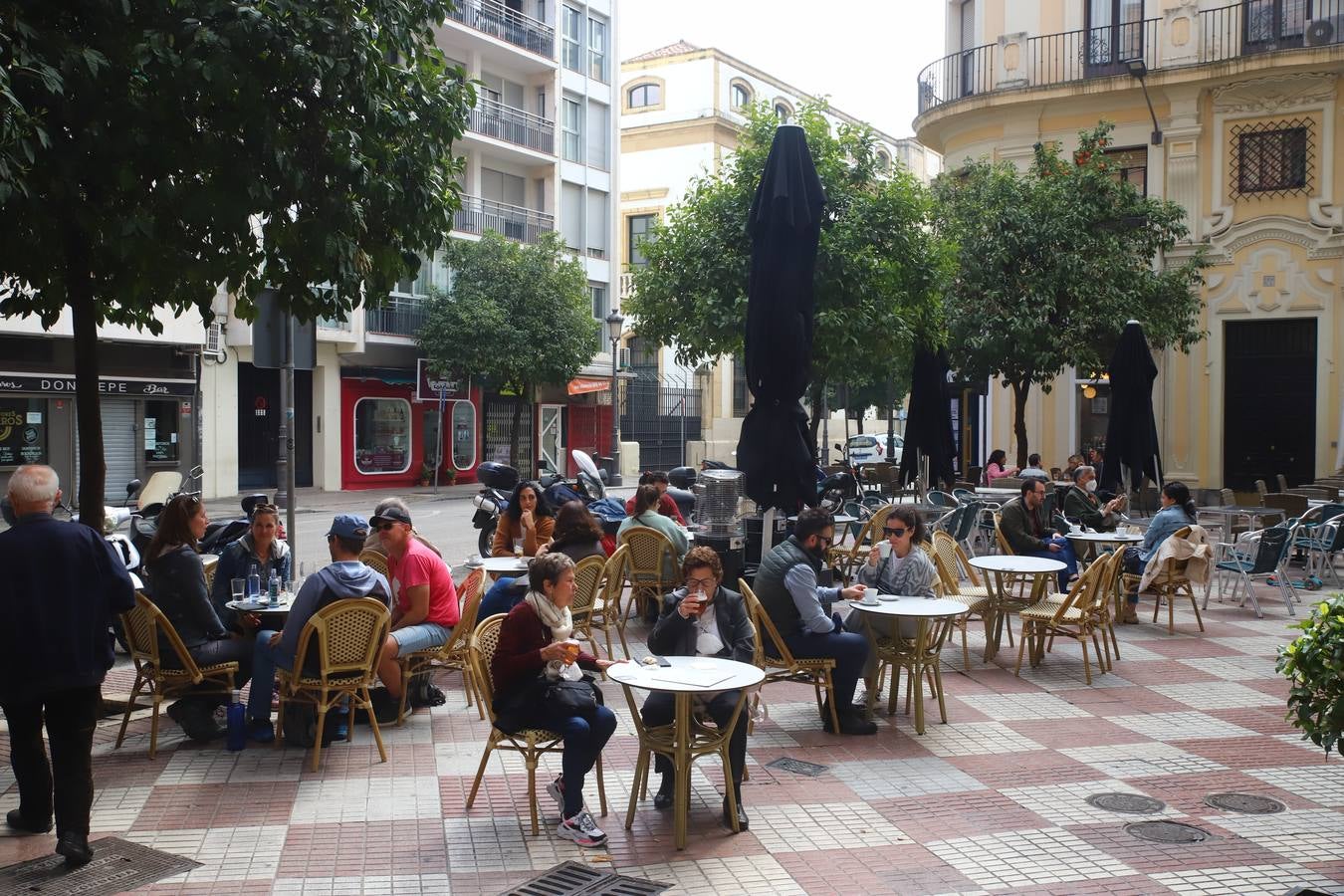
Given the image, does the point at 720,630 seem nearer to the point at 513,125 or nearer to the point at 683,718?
the point at 683,718

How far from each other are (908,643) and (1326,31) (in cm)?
2183

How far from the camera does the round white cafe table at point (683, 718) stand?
216 inches

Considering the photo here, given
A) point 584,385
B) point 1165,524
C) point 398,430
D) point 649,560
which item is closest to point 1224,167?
point 1165,524

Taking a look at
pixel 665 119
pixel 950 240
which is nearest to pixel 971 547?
pixel 950 240

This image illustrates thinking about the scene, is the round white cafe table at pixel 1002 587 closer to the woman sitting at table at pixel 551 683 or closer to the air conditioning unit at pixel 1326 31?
the woman sitting at table at pixel 551 683

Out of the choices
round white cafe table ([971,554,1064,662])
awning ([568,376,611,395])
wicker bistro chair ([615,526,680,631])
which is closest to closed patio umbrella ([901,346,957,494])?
round white cafe table ([971,554,1064,662])

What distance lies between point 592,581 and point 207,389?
20.9 m

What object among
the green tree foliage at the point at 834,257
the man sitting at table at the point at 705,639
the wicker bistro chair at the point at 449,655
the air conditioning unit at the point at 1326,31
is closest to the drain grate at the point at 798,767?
the man sitting at table at the point at 705,639

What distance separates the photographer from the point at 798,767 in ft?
22.1

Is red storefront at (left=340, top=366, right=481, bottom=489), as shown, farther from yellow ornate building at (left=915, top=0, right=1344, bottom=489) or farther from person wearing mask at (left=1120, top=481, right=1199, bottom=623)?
person wearing mask at (left=1120, top=481, right=1199, bottom=623)

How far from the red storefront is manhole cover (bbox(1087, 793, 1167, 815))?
87.5ft

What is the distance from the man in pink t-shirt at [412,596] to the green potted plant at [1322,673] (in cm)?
491

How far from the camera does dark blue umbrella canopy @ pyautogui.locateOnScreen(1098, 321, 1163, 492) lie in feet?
51.5

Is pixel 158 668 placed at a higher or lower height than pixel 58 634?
lower
